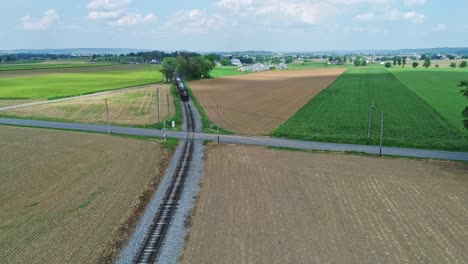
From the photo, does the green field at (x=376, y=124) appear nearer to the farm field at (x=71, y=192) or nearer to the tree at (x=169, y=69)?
the farm field at (x=71, y=192)

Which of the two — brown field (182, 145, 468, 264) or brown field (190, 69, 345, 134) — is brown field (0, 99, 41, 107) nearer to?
brown field (190, 69, 345, 134)

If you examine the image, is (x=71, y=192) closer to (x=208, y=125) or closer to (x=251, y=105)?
(x=208, y=125)

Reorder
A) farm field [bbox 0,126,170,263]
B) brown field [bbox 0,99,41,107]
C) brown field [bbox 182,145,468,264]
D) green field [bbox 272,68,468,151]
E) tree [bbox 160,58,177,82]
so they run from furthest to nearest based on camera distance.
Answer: tree [bbox 160,58,177,82]
brown field [bbox 0,99,41,107]
green field [bbox 272,68,468,151]
farm field [bbox 0,126,170,263]
brown field [bbox 182,145,468,264]

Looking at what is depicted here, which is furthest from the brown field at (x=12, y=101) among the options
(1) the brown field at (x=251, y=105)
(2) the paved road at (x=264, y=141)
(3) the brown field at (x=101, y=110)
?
(1) the brown field at (x=251, y=105)

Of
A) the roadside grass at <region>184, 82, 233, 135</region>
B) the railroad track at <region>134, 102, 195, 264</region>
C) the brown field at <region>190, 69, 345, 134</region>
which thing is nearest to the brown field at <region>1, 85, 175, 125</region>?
the roadside grass at <region>184, 82, 233, 135</region>

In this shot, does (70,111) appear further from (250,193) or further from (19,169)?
(250,193)

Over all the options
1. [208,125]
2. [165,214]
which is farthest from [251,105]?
[165,214]
